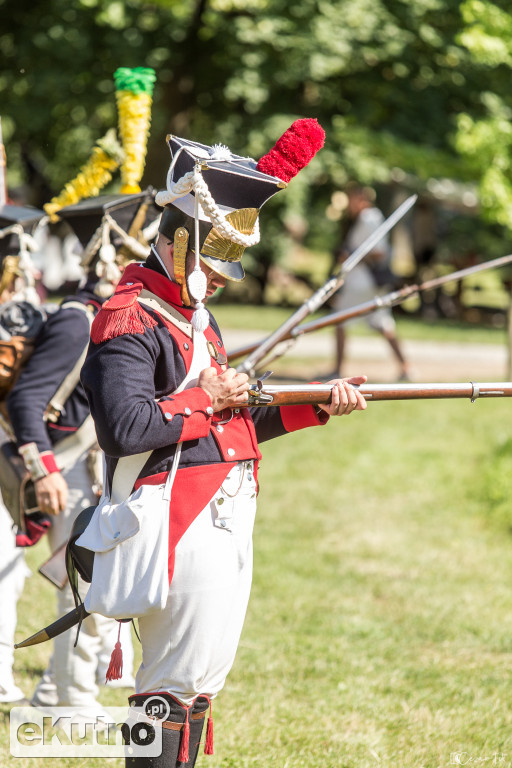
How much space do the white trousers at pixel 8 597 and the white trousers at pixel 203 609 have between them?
Answer: 68.2 inches

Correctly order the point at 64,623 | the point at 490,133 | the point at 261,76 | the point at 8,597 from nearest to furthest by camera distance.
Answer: the point at 64,623
the point at 8,597
the point at 490,133
the point at 261,76

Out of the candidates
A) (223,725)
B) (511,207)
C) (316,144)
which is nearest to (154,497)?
(316,144)

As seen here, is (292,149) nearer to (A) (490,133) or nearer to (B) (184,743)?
(B) (184,743)

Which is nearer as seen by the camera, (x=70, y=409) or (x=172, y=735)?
(x=172, y=735)

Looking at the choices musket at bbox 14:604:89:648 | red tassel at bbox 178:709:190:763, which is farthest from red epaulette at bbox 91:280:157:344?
red tassel at bbox 178:709:190:763

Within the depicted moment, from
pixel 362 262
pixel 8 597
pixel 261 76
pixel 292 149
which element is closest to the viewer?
pixel 292 149

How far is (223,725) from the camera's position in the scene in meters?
4.49

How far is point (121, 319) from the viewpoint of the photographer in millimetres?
2896

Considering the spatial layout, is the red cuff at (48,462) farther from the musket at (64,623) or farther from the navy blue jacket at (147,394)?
the navy blue jacket at (147,394)

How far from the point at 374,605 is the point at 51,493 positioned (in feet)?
9.08

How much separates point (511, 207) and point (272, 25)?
7623mm

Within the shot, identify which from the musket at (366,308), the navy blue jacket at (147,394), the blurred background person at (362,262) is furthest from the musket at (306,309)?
the blurred background person at (362,262)

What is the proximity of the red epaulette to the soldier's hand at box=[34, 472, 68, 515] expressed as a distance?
1.43m

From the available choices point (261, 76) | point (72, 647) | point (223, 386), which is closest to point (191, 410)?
point (223, 386)
